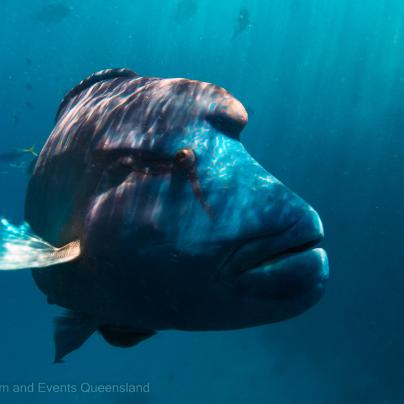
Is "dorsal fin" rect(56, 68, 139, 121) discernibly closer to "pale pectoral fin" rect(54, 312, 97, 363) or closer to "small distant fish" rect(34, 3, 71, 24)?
"pale pectoral fin" rect(54, 312, 97, 363)

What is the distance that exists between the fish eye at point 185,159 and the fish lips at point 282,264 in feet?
1.47

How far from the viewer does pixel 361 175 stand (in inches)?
1036

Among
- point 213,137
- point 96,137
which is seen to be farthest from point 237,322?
point 96,137

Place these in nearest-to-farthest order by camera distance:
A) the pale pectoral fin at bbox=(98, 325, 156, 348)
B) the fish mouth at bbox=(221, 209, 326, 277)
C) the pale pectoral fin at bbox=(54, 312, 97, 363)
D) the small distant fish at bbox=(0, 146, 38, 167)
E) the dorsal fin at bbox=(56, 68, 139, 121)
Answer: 1. the fish mouth at bbox=(221, 209, 326, 277)
2. the pale pectoral fin at bbox=(98, 325, 156, 348)
3. the pale pectoral fin at bbox=(54, 312, 97, 363)
4. the dorsal fin at bbox=(56, 68, 139, 121)
5. the small distant fish at bbox=(0, 146, 38, 167)

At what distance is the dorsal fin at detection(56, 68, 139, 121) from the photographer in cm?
A: 309

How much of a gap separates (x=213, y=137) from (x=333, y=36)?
37420mm

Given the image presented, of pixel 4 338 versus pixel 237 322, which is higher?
pixel 237 322

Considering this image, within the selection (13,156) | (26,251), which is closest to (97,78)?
(26,251)

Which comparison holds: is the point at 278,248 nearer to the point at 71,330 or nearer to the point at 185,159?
the point at 185,159

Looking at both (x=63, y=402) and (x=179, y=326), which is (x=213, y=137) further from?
(x=63, y=402)

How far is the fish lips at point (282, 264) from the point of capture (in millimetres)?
1803

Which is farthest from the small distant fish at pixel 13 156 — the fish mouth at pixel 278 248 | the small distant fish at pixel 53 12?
the small distant fish at pixel 53 12

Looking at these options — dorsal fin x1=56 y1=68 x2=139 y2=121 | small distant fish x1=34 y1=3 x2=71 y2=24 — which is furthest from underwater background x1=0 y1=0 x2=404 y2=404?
dorsal fin x1=56 y1=68 x2=139 y2=121

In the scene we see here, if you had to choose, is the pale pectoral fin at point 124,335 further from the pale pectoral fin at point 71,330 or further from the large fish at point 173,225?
the pale pectoral fin at point 71,330
